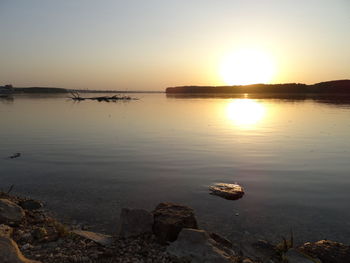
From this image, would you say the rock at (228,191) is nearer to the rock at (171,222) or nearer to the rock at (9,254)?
the rock at (171,222)

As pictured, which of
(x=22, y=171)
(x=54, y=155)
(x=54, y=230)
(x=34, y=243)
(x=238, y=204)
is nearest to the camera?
(x=34, y=243)

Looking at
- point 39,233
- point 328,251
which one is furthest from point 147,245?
point 328,251

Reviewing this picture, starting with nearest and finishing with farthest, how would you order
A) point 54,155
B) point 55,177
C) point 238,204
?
point 238,204, point 55,177, point 54,155

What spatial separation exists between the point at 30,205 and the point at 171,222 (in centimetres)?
531

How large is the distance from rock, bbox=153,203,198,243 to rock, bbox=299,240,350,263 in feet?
9.44

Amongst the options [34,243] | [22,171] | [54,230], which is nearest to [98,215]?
[54,230]

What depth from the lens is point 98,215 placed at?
905cm

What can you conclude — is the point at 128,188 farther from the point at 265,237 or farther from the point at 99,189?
the point at 265,237

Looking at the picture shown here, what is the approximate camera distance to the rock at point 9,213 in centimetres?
756

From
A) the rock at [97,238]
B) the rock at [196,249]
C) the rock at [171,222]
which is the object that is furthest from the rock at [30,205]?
the rock at [196,249]

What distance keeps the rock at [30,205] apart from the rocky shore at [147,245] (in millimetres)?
1337

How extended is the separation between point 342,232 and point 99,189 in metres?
8.51

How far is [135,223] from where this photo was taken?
7.30m

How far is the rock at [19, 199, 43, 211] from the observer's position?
368 inches
